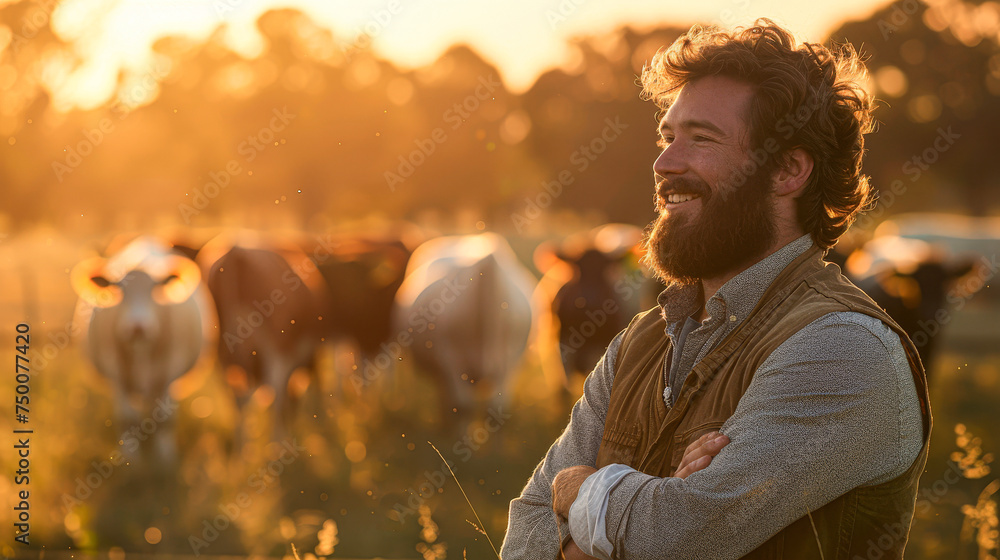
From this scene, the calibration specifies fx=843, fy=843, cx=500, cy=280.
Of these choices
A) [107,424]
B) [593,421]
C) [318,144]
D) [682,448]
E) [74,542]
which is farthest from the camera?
[318,144]

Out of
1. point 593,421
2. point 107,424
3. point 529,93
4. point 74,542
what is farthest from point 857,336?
point 529,93

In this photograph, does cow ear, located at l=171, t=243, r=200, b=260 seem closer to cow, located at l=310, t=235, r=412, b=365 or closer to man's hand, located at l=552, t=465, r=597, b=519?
cow, located at l=310, t=235, r=412, b=365

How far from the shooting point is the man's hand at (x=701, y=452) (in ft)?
5.51

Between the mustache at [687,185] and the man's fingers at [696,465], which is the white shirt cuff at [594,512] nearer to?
the man's fingers at [696,465]

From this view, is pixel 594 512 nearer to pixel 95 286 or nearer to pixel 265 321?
pixel 265 321

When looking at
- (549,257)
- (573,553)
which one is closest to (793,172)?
(573,553)

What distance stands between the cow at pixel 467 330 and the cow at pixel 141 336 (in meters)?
2.16

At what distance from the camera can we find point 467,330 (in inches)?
326

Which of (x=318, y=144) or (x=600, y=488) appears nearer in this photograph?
(x=600, y=488)

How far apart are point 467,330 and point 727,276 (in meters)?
6.26

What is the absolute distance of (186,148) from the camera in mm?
23375

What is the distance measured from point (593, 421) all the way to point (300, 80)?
3292 centimetres

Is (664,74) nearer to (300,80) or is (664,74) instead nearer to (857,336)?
(857,336)

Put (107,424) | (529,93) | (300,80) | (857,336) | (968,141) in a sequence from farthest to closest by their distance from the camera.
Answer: (300,80), (529,93), (968,141), (107,424), (857,336)
